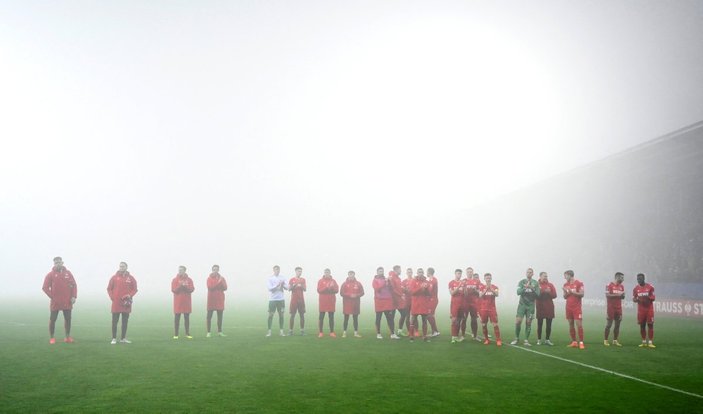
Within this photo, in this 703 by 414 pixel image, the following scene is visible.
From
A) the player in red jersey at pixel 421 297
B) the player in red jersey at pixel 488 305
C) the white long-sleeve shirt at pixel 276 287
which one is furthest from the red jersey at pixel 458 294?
the white long-sleeve shirt at pixel 276 287

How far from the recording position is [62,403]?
855cm

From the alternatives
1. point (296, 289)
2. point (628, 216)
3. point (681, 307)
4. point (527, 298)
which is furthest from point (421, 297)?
point (628, 216)

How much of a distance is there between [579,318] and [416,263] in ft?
283

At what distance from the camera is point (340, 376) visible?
10.9 meters

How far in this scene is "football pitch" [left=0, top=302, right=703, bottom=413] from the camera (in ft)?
28.0

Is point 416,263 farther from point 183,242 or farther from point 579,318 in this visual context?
point 579,318

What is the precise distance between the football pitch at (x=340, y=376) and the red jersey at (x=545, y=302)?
49.1 inches

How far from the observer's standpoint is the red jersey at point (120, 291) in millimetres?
15992

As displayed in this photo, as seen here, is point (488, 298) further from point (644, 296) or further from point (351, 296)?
point (351, 296)

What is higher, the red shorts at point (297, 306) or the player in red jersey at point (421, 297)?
the player in red jersey at point (421, 297)

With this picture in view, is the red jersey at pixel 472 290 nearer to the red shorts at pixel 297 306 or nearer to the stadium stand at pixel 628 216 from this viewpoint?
the red shorts at pixel 297 306

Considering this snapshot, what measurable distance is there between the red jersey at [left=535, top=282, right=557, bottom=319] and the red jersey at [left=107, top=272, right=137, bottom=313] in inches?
487

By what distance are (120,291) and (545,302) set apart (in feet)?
42.2

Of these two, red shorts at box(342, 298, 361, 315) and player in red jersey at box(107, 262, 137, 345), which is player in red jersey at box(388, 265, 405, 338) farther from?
player in red jersey at box(107, 262, 137, 345)
